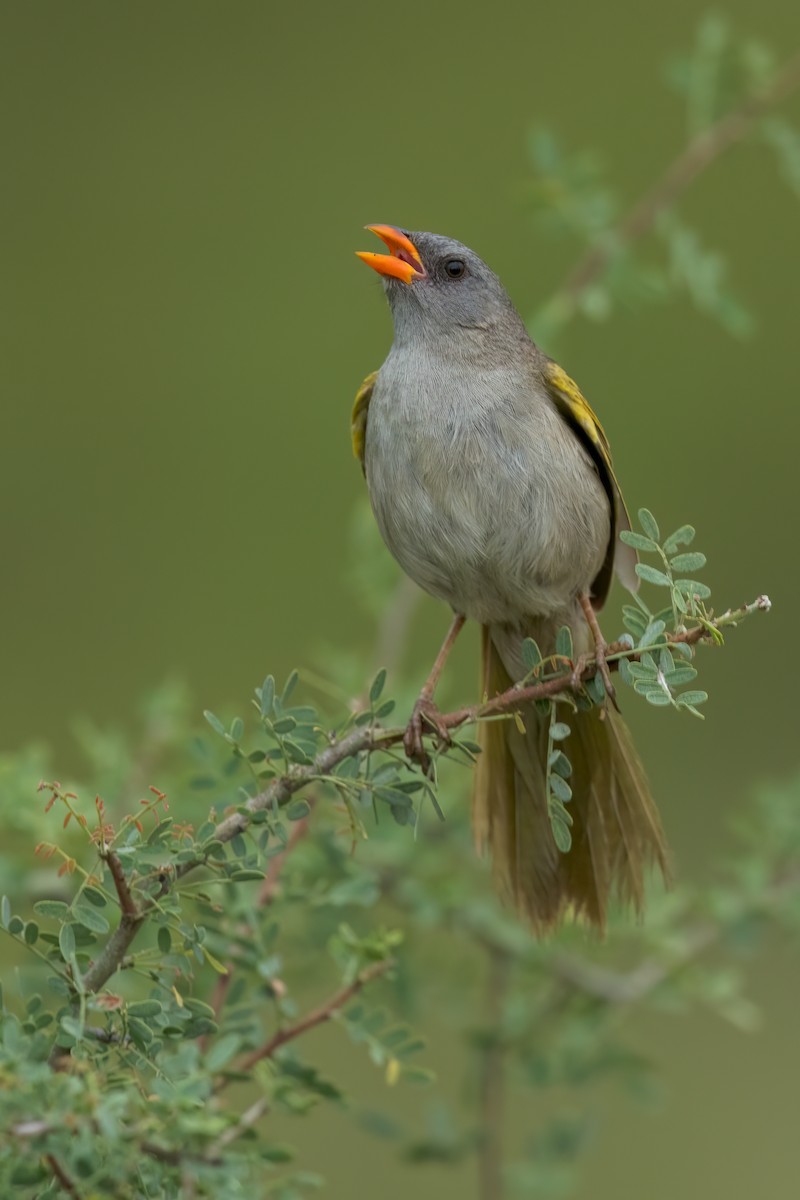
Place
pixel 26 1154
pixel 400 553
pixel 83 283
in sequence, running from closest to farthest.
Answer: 1. pixel 26 1154
2. pixel 400 553
3. pixel 83 283

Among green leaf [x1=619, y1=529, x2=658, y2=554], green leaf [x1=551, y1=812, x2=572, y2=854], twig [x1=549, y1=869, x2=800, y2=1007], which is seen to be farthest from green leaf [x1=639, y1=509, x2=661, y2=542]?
twig [x1=549, y1=869, x2=800, y2=1007]

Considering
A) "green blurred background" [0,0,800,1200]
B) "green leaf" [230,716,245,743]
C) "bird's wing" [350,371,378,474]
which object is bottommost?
"green leaf" [230,716,245,743]

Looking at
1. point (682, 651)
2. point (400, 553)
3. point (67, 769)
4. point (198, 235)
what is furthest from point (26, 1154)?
point (198, 235)

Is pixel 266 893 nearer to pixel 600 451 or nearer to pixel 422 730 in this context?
pixel 422 730

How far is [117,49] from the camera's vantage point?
1054 centimetres

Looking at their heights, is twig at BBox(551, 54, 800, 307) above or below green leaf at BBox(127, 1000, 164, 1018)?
above

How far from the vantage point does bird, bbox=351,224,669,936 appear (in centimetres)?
Answer: 317

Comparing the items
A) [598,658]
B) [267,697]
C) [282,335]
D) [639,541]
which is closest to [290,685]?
[267,697]

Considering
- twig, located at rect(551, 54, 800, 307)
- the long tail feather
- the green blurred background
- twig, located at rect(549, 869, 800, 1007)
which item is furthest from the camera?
the green blurred background

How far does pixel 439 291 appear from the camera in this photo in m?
3.81

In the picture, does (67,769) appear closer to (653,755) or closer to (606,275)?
(653,755)

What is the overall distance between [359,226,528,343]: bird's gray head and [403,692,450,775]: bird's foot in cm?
94

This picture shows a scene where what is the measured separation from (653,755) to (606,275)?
15.1 ft

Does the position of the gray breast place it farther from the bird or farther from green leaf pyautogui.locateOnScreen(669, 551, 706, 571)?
green leaf pyautogui.locateOnScreen(669, 551, 706, 571)
